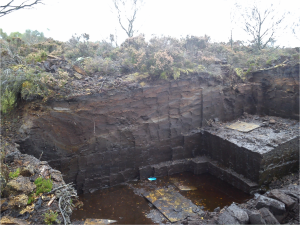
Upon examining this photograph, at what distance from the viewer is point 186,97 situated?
8.06 m

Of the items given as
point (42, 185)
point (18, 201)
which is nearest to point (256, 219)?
point (42, 185)

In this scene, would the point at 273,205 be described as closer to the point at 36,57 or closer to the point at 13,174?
the point at 13,174

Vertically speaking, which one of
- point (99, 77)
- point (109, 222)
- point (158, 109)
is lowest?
point (109, 222)

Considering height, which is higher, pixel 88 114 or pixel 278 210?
pixel 88 114

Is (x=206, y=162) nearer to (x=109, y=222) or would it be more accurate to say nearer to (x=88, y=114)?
(x=109, y=222)

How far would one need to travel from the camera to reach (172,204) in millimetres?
6254

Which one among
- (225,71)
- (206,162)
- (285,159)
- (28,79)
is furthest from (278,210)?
(28,79)

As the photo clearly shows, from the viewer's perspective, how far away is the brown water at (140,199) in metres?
5.85

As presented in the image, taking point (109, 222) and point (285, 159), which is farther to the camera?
point (285, 159)

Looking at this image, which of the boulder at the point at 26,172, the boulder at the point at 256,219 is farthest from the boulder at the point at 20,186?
the boulder at the point at 256,219

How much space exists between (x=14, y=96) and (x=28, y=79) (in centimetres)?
63

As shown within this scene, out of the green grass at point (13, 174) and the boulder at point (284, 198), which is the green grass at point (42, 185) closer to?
the green grass at point (13, 174)

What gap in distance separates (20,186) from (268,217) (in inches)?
178

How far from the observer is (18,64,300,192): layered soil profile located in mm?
6473
